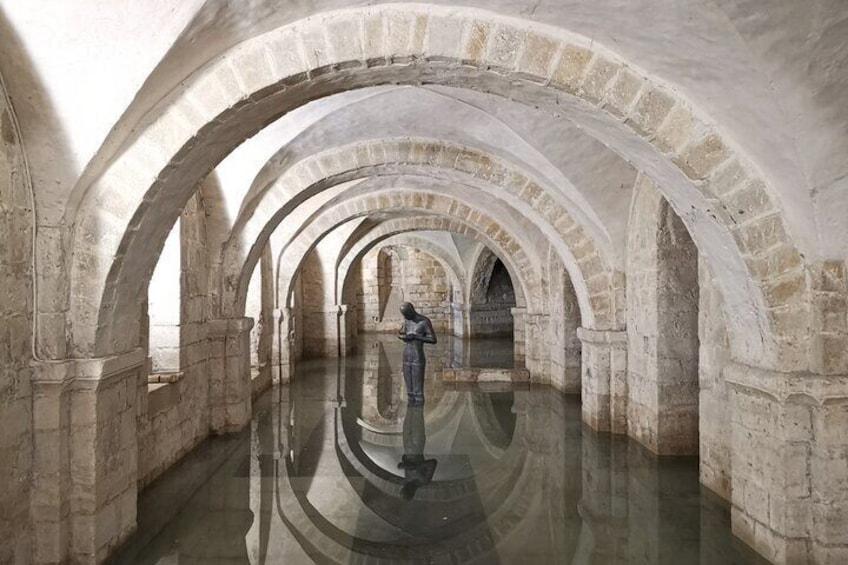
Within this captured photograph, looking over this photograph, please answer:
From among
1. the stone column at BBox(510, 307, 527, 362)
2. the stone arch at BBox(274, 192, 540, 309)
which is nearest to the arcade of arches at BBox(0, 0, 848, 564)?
the stone arch at BBox(274, 192, 540, 309)

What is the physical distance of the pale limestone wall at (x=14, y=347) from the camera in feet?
10.1

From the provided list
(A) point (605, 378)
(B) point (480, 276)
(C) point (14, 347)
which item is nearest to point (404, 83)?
(C) point (14, 347)

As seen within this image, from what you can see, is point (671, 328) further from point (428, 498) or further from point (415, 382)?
point (415, 382)

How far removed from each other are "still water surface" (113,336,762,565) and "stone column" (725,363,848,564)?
1.09 feet

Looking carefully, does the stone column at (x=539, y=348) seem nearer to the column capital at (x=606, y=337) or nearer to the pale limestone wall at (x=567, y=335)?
the pale limestone wall at (x=567, y=335)

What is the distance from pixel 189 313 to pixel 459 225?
24.8 feet

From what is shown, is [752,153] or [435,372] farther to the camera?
[435,372]

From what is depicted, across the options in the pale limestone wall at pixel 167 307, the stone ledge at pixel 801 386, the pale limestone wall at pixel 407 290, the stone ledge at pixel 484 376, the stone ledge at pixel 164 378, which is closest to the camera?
the stone ledge at pixel 801 386

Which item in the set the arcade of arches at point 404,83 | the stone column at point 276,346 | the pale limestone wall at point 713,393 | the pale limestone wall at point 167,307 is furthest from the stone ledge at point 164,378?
the pale limestone wall at point 713,393

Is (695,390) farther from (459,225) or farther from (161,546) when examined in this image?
(459,225)

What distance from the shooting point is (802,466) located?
11.0 feet

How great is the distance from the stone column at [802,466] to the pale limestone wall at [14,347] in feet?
13.4

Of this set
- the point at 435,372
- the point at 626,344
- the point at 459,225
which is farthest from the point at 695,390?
the point at 459,225

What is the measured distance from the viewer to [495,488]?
4980mm
